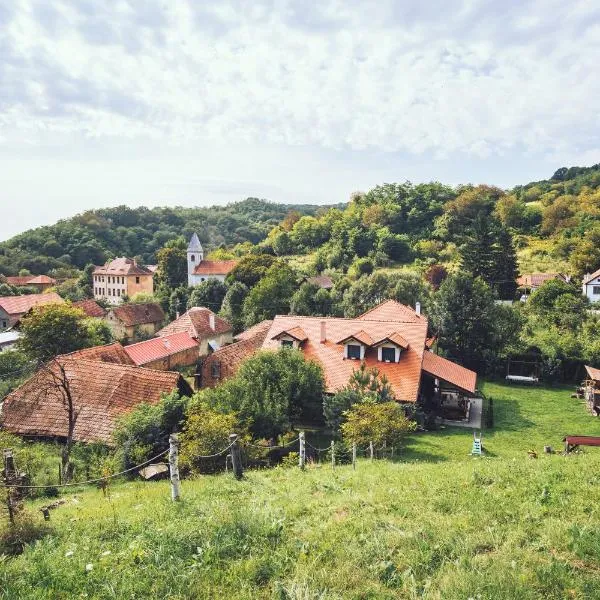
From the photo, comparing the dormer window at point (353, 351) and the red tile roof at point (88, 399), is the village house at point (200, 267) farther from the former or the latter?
the red tile roof at point (88, 399)

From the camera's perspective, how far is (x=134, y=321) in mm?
49281

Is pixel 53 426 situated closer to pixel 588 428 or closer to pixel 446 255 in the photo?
pixel 588 428

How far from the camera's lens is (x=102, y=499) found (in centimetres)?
1101

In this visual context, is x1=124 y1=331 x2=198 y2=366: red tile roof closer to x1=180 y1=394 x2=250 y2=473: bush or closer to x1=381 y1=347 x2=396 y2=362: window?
x1=381 y1=347 x2=396 y2=362: window

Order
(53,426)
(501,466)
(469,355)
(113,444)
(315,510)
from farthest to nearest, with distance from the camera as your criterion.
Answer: (469,355)
(53,426)
(113,444)
(501,466)
(315,510)

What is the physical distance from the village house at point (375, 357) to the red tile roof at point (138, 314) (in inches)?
929

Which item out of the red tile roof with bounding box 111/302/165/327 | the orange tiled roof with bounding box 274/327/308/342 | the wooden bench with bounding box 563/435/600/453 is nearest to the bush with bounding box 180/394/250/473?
the wooden bench with bounding box 563/435/600/453

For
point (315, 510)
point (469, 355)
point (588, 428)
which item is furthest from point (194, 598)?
point (469, 355)

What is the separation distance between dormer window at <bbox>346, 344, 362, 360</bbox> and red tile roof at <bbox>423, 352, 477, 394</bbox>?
3685mm

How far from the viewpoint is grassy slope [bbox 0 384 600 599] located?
5496 millimetres

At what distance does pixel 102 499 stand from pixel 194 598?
21.7ft

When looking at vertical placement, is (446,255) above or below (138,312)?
above

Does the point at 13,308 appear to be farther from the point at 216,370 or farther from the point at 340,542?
the point at 340,542

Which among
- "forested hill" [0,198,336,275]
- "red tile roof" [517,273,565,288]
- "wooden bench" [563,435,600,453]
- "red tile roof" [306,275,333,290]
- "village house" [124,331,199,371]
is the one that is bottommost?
"village house" [124,331,199,371]
